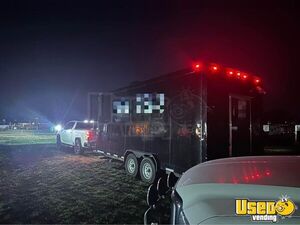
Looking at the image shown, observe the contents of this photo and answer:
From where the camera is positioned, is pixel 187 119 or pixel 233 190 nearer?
pixel 233 190

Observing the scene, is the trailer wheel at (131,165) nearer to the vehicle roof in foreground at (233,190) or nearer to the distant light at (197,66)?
the distant light at (197,66)

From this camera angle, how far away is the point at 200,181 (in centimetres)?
280

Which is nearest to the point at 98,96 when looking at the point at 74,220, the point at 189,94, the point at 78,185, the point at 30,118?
the point at 78,185

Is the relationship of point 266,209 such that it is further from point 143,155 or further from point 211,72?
point 143,155

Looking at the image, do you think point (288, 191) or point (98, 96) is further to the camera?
point (98, 96)

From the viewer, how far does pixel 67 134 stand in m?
19.9

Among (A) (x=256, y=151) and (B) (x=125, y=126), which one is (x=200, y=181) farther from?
(B) (x=125, y=126)

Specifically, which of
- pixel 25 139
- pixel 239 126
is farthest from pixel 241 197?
pixel 25 139

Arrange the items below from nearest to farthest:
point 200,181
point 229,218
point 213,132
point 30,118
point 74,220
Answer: point 229,218 → point 200,181 → point 74,220 → point 213,132 → point 30,118

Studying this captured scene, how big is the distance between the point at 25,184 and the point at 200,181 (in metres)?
8.14

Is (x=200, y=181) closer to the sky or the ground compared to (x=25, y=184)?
closer to the sky

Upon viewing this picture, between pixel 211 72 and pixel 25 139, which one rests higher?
pixel 211 72

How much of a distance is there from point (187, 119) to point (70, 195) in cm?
322

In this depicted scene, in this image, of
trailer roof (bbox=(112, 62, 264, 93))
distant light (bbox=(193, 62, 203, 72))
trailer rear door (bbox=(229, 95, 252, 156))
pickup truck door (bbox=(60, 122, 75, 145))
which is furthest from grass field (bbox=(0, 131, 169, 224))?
pickup truck door (bbox=(60, 122, 75, 145))
